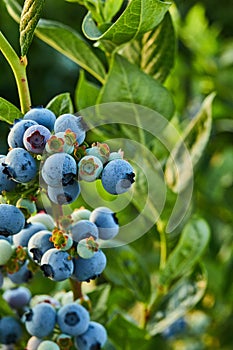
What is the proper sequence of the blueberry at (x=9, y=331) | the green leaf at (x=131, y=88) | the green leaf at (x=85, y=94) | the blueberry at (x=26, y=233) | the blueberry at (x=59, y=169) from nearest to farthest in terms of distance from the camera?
the blueberry at (x=59, y=169) → the blueberry at (x=26, y=233) → the blueberry at (x=9, y=331) → the green leaf at (x=131, y=88) → the green leaf at (x=85, y=94)

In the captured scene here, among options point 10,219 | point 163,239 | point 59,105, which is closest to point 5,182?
point 10,219

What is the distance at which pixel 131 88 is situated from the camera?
3.12ft

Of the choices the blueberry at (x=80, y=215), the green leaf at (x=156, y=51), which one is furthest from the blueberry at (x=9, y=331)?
the green leaf at (x=156, y=51)

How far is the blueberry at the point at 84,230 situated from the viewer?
687 mm

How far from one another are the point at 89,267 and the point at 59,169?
134 millimetres

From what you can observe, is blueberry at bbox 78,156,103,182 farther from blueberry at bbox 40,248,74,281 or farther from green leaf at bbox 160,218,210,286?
green leaf at bbox 160,218,210,286

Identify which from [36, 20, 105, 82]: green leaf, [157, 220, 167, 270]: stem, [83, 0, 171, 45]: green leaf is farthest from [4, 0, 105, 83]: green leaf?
[157, 220, 167, 270]: stem

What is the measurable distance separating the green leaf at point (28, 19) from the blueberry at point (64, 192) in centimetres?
15

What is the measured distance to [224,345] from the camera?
140 centimetres

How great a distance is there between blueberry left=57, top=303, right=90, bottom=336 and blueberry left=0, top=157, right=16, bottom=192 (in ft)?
0.56

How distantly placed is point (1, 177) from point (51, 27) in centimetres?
Answer: 40

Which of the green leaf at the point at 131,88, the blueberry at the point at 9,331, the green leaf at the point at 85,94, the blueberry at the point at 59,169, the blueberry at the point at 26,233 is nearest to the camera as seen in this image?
the blueberry at the point at 59,169

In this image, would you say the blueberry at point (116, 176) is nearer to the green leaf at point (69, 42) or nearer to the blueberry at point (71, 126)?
the blueberry at point (71, 126)

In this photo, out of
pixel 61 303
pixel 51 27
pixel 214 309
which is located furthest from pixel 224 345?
pixel 51 27
